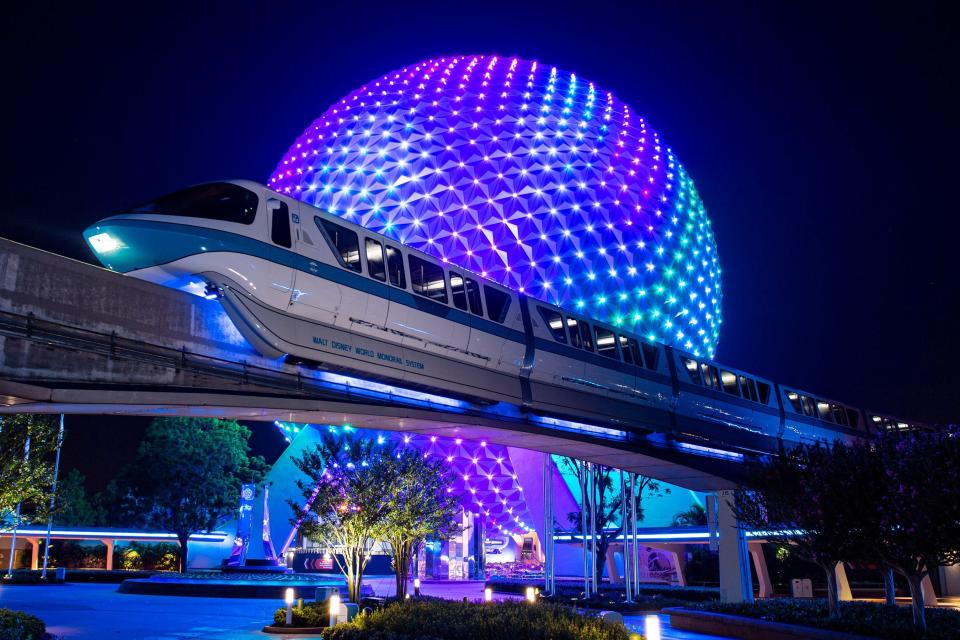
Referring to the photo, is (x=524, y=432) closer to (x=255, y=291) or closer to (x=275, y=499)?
(x=255, y=291)

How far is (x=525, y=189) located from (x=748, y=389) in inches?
573

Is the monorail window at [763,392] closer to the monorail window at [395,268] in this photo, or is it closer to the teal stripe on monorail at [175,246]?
the monorail window at [395,268]

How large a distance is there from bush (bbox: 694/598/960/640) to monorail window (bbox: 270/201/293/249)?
51.7 feet

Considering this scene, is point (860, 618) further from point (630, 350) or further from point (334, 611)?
point (334, 611)

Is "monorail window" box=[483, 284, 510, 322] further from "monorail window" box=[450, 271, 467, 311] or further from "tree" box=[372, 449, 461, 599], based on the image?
"tree" box=[372, 449, 461, 599]

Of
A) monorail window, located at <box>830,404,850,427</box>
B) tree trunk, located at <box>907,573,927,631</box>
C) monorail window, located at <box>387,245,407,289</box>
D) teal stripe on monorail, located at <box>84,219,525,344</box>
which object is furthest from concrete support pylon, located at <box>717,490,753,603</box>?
teal stripe on monorail, located at <box>84,219,525,344</box>

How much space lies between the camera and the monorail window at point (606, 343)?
2608 cm

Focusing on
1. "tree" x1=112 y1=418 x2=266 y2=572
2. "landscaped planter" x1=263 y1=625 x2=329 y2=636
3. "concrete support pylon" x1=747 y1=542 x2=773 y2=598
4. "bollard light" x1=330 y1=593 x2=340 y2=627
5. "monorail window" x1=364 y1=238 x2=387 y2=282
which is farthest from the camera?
"tree" x1=112 y1=418 x2=266 y2=572

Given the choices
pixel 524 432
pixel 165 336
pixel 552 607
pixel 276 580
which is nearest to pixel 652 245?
pixel 524 432


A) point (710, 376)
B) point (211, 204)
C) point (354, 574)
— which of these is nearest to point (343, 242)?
point (211, 204)

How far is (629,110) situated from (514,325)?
34.4 meters

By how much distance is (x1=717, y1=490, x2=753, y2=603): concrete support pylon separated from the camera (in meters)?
29.0

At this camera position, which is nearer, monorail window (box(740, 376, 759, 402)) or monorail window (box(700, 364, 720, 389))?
monorail window (box(700, 364, 720, 389))

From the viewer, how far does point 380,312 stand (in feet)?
58.3
